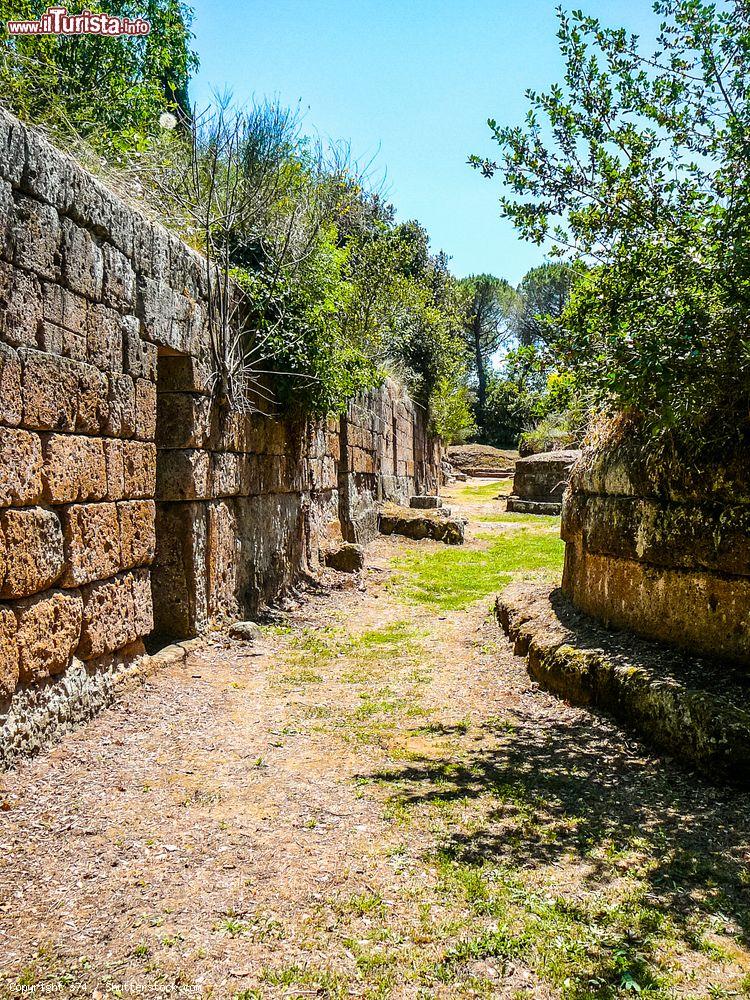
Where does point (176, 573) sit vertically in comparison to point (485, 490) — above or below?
below

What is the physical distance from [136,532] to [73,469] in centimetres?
88

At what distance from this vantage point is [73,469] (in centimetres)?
402

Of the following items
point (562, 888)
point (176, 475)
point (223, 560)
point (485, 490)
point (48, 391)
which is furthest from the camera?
point (485, 490)

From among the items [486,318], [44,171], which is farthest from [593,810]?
[486,318]

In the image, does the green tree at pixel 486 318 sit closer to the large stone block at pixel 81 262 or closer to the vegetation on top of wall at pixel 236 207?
the vegetation on top of wall at pixel 236 207

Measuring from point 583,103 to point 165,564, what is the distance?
4.38m

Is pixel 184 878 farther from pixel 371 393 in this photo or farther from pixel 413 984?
pixel 371 393

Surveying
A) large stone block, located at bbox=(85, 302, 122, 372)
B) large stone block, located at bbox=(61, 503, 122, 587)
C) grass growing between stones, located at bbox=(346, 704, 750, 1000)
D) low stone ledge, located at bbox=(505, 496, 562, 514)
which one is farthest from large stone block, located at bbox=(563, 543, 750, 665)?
low stone ledge, located at bbox=(505, 496, 562, 514)

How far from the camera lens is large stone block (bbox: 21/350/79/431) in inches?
141

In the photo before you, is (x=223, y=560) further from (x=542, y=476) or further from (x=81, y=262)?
(x=542, y=476)

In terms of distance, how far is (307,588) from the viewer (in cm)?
831

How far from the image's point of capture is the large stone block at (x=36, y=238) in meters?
3.52

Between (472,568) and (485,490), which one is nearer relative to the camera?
(472,568)

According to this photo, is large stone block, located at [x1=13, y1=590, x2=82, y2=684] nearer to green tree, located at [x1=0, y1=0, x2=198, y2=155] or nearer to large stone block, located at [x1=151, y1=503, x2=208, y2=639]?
large stone block, located at [x1=151, y1=503, x2=208, y2=639]
